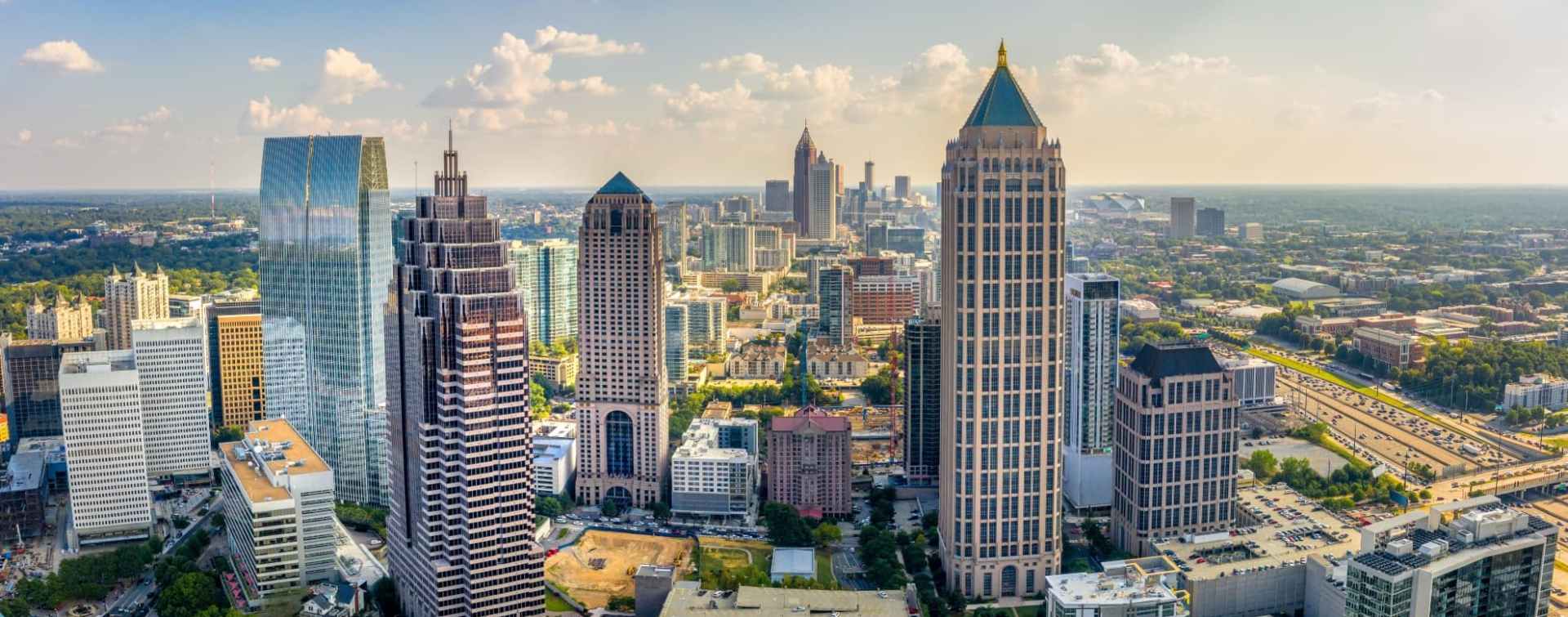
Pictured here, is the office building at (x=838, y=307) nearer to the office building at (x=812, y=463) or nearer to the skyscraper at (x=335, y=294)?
the office building at (x=812, y=463)

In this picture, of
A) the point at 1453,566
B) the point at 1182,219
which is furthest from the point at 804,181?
the point at 1453,566

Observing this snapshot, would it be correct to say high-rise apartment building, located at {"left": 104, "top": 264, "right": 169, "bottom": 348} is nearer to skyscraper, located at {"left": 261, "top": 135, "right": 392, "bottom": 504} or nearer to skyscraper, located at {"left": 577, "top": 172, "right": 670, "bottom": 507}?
skyscraper, located at {"left": 261, "top": 135, "right": 392, "bottom": 504}

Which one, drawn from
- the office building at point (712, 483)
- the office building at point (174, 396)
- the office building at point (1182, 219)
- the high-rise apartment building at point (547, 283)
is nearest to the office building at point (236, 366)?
the office building at point (174, 396)

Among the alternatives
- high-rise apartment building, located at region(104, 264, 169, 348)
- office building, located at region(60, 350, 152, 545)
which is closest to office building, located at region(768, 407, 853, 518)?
office building, located at region(60, 350, 152, 545)

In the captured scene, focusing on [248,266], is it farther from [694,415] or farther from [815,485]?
[815,485]

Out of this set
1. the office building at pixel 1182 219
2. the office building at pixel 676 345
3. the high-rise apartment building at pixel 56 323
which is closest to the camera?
the high-rise apartment building at pixel 56 323

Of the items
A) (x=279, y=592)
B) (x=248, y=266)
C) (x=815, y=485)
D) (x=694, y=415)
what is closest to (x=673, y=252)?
(x=248, y=266)
